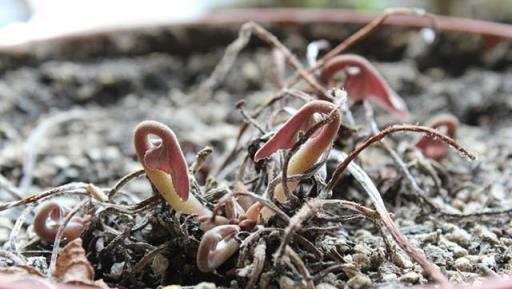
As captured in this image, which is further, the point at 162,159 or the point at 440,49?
the point at 440,49

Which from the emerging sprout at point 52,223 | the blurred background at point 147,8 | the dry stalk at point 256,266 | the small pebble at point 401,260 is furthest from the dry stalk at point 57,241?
the blurred background at point 147,8

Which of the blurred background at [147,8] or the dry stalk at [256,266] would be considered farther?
the blurred background at [147,8]

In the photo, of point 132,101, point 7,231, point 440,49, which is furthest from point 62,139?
point 440,49

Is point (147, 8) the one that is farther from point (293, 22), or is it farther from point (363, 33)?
point (363, 33)

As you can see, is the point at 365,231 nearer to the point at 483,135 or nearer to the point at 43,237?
the point at 43,237

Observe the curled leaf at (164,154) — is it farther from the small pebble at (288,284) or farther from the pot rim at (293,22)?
the pot rim at (293,22)

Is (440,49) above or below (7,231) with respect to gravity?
above

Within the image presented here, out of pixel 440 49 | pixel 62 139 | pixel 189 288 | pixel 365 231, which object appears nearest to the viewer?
pixel 189 288

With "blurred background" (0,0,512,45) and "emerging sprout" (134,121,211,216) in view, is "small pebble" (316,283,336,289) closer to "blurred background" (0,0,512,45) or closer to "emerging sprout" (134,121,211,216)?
"emerging sprout" (134,121,211,216)
